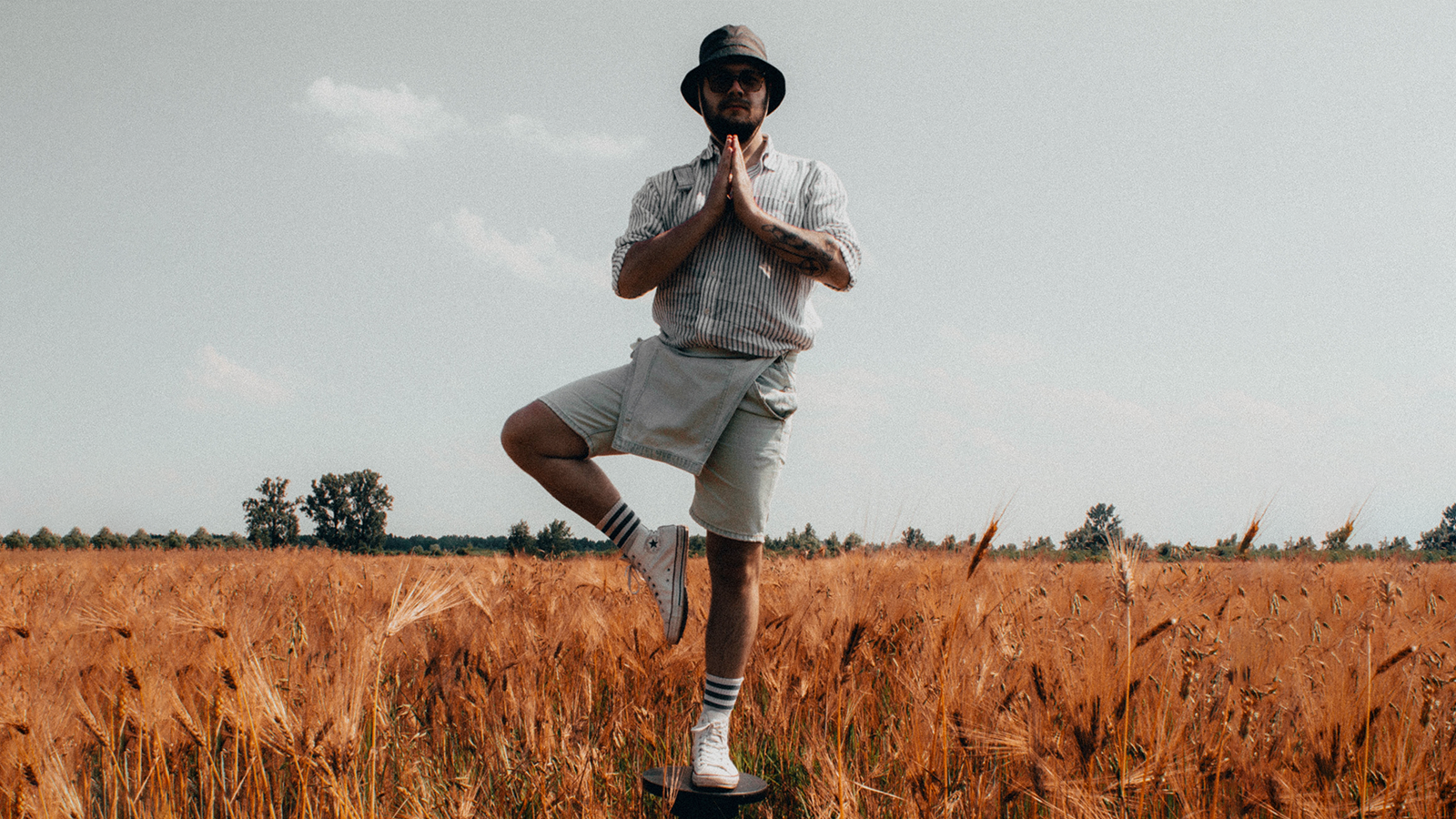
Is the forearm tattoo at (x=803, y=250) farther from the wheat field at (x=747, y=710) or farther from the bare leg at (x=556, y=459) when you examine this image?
the wheat field at (x=747, y=710)

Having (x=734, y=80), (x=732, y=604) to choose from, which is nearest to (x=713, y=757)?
(x=732, y=604)

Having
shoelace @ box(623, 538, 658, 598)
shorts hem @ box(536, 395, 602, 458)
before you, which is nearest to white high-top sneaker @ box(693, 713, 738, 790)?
shoelace @ box(623, 538, 658, 598)

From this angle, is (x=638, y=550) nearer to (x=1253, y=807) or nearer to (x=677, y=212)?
(x=677, y=212)

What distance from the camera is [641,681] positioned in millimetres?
2609

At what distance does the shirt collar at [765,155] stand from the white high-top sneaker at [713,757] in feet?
5.47

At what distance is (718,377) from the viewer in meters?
2.24

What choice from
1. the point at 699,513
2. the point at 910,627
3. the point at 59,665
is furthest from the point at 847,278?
the point at 59,665

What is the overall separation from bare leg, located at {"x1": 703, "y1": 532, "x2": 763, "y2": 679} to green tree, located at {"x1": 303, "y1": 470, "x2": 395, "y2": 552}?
215 feet

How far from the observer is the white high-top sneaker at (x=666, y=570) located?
2426 mm

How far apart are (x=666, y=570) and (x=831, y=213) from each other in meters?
1.24

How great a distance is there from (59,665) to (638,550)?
6.00 feet

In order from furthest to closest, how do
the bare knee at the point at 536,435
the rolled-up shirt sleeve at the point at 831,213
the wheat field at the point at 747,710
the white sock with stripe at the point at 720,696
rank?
the rolled-up shirt sleeve at the point at 831,213 < the bare knee at the point at 536,435 < the white sock with stripe at the point at 720,696 < the wheat field at the point at 747,710

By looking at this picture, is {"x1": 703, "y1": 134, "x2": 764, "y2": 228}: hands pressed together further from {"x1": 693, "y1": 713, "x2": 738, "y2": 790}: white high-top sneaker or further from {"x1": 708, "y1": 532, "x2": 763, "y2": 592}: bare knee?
{"x1": 693, "y1": 713, "x2": 738, "y2": 790}: white high-top sneaker

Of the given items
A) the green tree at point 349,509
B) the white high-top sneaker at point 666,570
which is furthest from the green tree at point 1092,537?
the green tree at point 349,509
